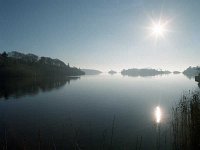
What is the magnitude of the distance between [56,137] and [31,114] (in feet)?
64.4

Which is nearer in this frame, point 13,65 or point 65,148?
point 65,148

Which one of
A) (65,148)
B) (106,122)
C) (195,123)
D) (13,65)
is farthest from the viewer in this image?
(13,65)

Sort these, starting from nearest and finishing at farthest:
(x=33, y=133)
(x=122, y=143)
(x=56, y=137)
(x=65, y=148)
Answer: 1. (x=65, y=148)
2. (x=122, y=143)
3. (x=56, y=137)
4. (x=33, y=133)

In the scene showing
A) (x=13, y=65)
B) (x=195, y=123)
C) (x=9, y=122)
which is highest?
(x=13, y=65)

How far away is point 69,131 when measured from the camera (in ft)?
109

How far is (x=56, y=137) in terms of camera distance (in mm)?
30266

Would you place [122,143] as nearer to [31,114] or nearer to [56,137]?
[56,137]

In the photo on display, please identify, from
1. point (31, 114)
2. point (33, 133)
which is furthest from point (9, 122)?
point (33, 133)

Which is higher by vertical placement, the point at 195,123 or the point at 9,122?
the point at 195,123

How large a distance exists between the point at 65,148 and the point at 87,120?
50.0 ft

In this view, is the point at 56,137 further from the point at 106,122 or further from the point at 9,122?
the point at 9,122

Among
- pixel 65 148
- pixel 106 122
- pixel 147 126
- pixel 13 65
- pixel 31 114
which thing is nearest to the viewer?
pixel 65 148

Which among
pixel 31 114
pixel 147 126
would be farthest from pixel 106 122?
pixel 31 114

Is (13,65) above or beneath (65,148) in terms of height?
above
